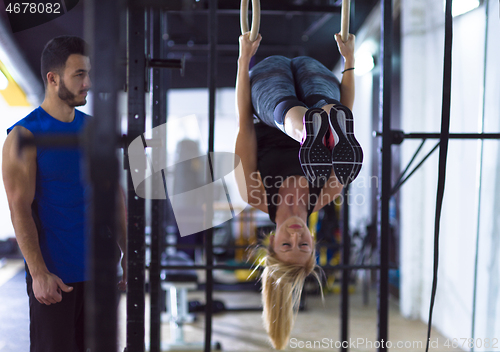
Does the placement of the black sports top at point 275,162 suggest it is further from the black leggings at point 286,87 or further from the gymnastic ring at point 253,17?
the gymnastic ring at point 253,17

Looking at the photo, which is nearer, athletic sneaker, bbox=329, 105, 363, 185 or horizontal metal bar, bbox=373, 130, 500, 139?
athletic sneaker, bbox=329, 105, 363, 185

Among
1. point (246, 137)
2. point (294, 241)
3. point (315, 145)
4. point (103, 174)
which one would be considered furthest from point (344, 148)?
point (103, 174)

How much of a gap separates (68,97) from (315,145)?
96 cm

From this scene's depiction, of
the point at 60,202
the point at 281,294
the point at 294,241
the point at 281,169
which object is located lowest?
the point at 281,294

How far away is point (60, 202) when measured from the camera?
1604 millimetres

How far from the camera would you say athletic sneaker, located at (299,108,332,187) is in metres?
1.51

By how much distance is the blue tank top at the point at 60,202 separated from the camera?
1.57m

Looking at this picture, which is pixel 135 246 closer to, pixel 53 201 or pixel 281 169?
pixel 53 201

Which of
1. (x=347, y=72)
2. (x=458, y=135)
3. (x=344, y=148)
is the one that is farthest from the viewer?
(x=458, y=135)

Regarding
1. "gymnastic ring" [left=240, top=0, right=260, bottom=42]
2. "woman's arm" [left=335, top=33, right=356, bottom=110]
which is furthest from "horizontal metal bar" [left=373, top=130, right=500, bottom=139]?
"gymnastic ring" [left=240, top=0, right=260, bottom=42]

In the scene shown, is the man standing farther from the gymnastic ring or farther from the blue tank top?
the gymnastic ring

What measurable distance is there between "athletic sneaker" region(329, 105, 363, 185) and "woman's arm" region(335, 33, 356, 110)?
0.52 meters

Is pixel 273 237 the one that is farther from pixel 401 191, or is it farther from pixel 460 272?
pixel 401 191

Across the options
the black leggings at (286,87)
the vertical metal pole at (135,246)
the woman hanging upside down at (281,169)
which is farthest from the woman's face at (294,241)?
the vertical metal pole at (135,246)
